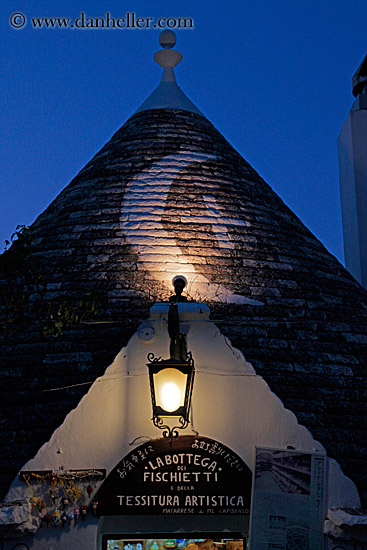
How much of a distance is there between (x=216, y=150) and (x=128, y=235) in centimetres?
221

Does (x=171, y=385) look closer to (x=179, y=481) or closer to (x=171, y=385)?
(x=171, y=385)

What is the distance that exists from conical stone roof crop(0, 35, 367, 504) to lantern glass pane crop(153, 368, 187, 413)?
37.5 inches

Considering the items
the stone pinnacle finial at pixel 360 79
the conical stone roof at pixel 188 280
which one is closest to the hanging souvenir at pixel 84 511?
the conical stone roof at pixel 188 280

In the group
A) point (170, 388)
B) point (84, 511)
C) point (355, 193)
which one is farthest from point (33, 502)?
point (355, 193)

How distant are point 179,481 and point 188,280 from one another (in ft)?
7.41

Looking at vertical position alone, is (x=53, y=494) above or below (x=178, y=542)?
above

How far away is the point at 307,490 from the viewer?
6.03m

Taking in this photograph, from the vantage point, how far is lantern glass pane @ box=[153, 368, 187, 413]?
5371 millimetres

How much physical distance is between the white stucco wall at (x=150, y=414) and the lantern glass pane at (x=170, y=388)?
714 millimetres

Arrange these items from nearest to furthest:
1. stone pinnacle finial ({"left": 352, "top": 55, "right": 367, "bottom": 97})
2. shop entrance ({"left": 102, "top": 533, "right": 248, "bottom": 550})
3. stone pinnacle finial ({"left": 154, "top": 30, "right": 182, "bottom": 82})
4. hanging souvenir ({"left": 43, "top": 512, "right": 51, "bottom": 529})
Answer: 1. hanging souvenir ({"left": 43, "top": 512, "right": 51, "bottom": 529})
2. shop entrance ({"left": 102, "top": 533, "right": 248, "bottom": 550})
3. stone pinnacle finial ({"left": 154, "top": 30, "right": 182, "bottom": 82})
4. stone pinnacle finial ({"left": 352, "top": 55, "right": 367, "bottom": 97})

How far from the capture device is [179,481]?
596 centimetres

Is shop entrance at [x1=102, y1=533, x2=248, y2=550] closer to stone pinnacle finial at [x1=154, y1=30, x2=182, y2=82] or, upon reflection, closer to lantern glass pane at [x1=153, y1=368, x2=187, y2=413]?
lantern glass pane at [x1=153, y1=368, x2=187, y2=413]

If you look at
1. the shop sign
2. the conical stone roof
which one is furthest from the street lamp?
the conical stone roof

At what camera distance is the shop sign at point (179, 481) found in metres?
5.88
